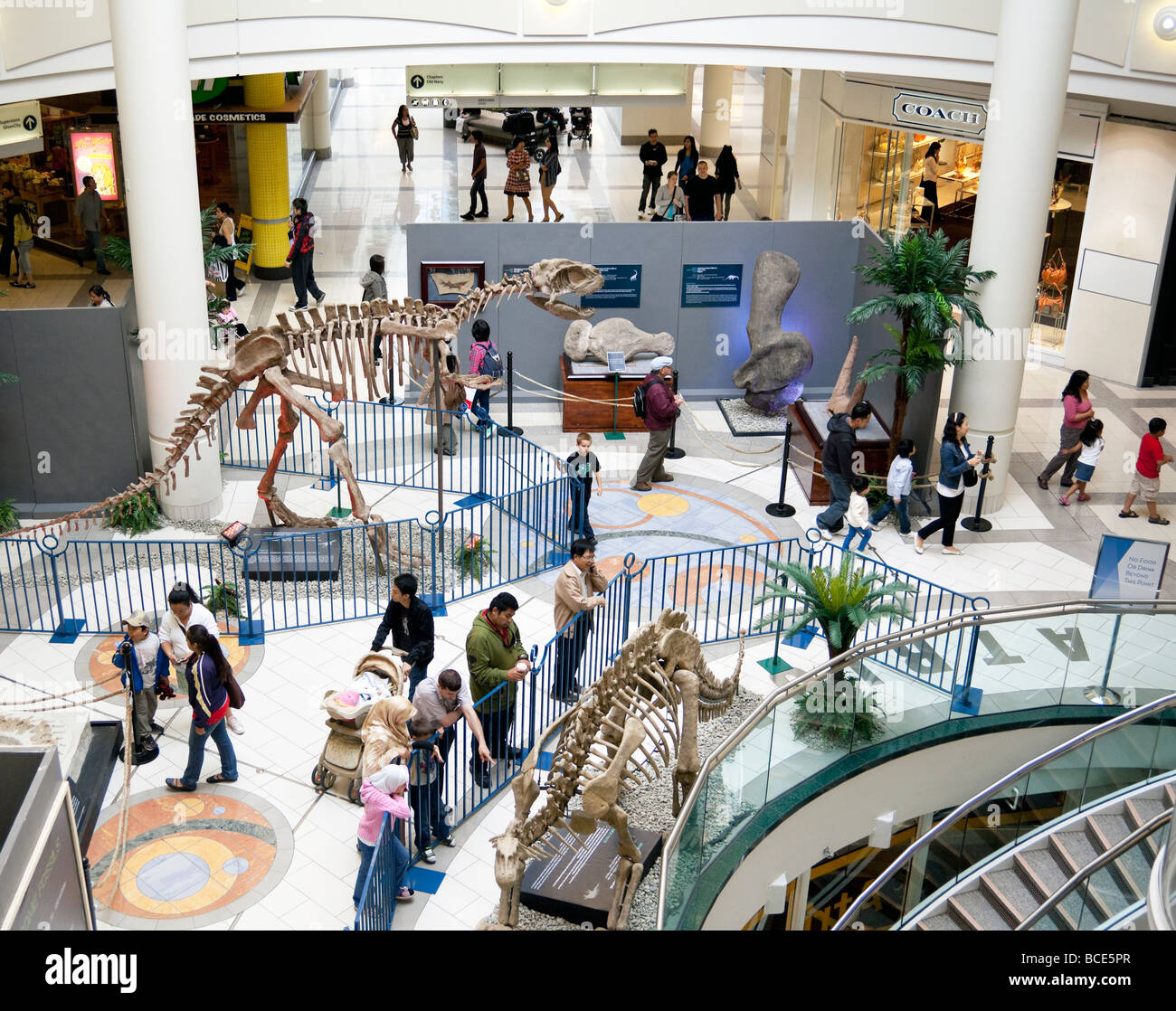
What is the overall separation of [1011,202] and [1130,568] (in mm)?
4890

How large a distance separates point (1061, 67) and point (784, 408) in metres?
5.66

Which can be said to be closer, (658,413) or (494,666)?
(494,666)

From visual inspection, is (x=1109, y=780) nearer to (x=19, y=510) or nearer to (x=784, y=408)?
(x=784, y=408)

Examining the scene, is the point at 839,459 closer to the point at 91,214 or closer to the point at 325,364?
the point at 325,364

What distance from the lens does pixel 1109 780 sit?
397 inches

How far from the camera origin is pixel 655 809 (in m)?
10.5

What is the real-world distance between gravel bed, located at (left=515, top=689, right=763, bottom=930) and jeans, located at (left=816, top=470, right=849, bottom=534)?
10.7 feet

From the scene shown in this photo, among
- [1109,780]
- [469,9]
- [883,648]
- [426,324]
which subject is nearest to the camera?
[1109,780]

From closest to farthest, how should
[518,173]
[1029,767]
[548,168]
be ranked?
[1029,767] < [518,173] < [548,168]

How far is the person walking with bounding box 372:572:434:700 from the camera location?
10.6 metres

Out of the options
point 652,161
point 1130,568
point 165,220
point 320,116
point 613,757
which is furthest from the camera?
point 320,116

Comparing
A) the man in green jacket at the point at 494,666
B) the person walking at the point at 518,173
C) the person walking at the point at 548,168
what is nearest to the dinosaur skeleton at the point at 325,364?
the man in green jacket at the point at 494,666

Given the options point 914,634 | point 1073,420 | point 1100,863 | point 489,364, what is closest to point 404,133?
point 489,364
